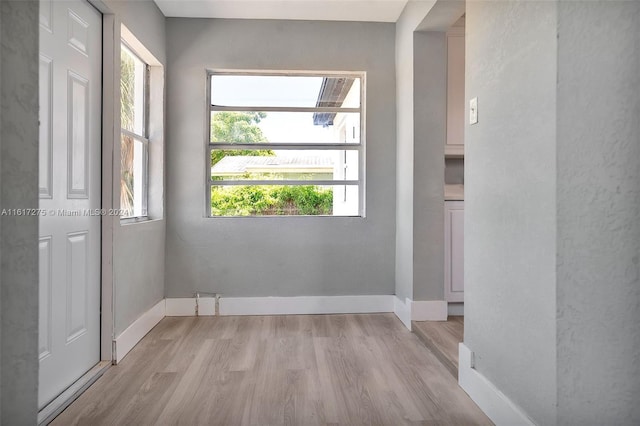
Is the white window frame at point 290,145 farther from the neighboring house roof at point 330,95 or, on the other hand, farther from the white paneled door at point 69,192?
the white paneled door at point 69,192

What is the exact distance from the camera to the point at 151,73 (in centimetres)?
344

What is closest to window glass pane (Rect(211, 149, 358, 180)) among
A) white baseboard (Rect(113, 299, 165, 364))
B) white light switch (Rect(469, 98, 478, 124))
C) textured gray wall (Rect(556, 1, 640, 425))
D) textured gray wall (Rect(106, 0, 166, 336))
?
textured gray wall (Rect(106, 0, 166, 336))

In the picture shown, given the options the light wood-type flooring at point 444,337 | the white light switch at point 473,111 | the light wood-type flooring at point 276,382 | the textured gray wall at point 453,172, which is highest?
the white light switch at point 473,111

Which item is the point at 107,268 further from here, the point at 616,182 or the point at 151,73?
the point at 616,182

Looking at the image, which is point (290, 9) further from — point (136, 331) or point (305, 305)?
point (136, 331)

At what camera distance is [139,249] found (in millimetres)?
2955

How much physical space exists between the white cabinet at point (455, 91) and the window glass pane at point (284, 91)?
791 millimetres

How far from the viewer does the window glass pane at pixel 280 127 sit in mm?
3654

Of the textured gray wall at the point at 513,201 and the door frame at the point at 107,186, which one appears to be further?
the door frame at the point at 107,186

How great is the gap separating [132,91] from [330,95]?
158 centimetres

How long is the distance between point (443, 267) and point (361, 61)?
1824 mm

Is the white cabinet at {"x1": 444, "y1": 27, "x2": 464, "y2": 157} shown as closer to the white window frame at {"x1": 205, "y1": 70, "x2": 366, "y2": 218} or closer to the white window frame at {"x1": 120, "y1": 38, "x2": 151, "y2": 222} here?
the white window frame at {"x1": 205, "y1": 70, "x2": 366, "y2": 218}

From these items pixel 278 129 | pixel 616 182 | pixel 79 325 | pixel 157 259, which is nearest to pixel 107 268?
pixel 79 325
